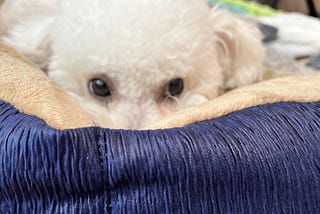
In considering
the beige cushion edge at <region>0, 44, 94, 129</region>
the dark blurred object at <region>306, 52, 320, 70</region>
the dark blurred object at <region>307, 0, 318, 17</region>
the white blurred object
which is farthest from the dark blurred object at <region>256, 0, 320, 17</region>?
the beige cushion edge at <region>0, 44, 94, 129</region>

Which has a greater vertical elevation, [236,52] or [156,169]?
[156,169]

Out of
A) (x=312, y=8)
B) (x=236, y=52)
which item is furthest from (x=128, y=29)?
(x=312, y=8)

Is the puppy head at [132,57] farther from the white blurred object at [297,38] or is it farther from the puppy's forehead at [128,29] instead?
the white blurred object at [297,38]

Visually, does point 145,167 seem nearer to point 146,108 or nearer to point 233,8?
point 146,108

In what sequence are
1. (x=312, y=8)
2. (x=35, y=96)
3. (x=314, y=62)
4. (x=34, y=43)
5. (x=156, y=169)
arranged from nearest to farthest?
(x=156, y=169), (x=35, y=96), (x=34, y=43), (x=314, y=62), (x=312, y=8)

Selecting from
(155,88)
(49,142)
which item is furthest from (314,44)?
(49,142)

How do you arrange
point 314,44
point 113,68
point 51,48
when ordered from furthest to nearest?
point 314,44 < point 51,48 < point 113,68

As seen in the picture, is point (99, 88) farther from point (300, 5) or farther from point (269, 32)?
point (300, 5)
